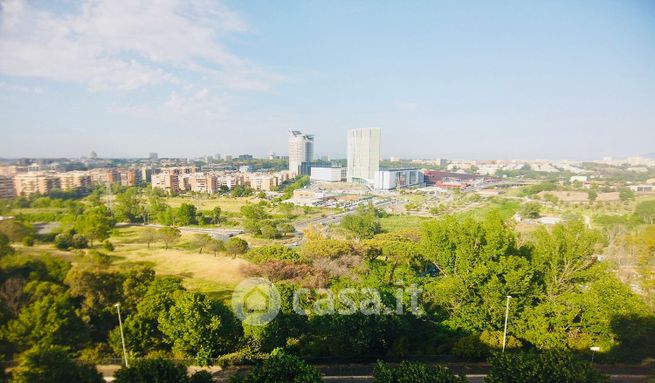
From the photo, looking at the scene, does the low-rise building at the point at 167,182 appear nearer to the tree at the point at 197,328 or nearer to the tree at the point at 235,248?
the tree at the point at 235,248

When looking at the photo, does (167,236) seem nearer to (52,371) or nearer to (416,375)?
(52,371)

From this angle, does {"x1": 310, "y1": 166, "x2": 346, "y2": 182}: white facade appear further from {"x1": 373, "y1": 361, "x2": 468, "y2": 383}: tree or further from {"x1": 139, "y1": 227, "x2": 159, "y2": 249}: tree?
{"x1": 373, "y1": 361, "x2": 468, "y2": 383}: tree

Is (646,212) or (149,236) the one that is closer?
(149,236)

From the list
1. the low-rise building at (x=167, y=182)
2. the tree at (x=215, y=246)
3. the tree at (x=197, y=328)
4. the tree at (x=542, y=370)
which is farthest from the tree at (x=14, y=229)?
the low-rise building at (x=167, y=182)

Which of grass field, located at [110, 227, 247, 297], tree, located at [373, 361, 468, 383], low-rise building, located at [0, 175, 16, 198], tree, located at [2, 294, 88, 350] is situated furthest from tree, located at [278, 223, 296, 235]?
tree, located at [373, 361, 468, 383]

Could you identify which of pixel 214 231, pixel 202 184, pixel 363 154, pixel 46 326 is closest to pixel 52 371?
pixel 46 326

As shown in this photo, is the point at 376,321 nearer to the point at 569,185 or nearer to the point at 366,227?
the point at 366,227
